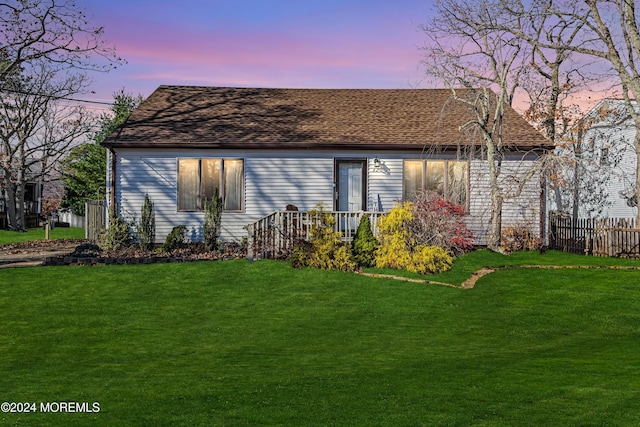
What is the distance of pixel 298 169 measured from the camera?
2625 centimetres

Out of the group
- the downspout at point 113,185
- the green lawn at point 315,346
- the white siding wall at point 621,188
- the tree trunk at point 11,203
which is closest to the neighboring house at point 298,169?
the downspout at point 113,185

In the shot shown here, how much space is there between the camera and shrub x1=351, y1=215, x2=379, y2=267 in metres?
20.3

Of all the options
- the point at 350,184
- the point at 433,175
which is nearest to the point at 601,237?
the point at 433,175

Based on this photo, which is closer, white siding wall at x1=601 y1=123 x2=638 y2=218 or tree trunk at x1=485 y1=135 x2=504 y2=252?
tree trunk at x1=485 y1=135 x2=504 y2=252

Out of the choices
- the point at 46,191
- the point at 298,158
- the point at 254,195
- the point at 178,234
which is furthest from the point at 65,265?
the point at 46,191

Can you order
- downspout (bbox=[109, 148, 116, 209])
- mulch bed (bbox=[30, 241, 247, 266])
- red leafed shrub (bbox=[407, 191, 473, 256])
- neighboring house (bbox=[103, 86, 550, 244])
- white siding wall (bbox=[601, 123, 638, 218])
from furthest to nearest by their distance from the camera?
white siding wall (bbox=[601, 123, 638, 218]) → neighboring house (bbox=[103, 86, 550, 244]) → downspout (bbox=[109, 148, 116, 209]) → mulch bed (bbox=[30, 241, 247, 266]) → red leafed shrub (bbox=[407, 191, 473, 256])

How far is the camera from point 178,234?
2508 centimetres

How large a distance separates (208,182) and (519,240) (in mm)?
10902

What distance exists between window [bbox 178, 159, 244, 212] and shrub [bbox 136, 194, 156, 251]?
1116mm

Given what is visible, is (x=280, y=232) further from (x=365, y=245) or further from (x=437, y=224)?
(x=437, y=224)

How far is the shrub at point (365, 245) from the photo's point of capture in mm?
20312

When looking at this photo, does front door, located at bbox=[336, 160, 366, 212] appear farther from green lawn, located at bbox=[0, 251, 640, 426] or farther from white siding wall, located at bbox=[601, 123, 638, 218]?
white siding wall, located at bbox=[601, 123, 638, 218]

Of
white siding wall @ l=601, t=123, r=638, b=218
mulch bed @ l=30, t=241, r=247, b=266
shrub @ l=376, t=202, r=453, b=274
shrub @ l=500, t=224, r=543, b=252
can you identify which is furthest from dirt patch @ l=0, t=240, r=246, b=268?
white siding wall @ l=601, t=123, r=638, b=218

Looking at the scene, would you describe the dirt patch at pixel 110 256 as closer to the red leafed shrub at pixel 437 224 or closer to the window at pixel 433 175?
the red leafed shrub at pixel 437 224
